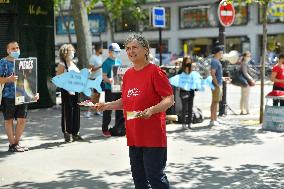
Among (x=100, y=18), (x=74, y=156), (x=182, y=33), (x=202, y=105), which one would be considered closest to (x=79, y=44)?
(x=202, y=105)

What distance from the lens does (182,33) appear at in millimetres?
43250

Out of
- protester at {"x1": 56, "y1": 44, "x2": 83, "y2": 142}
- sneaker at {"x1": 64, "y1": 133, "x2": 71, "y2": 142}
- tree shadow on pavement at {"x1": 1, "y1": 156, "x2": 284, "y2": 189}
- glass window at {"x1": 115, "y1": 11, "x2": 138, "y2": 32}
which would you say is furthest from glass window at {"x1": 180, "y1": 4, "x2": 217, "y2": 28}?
tree shadow on pavement at {"x1": 1, "y1": 156, "x2": 284, "y2": 189}

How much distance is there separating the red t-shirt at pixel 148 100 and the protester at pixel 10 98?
392cm

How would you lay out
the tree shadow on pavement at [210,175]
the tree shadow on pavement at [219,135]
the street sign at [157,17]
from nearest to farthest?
the tree shadow on pavement at [210,175]
the tree shadow on pavement at [219,135]
the street sign at [157,17]

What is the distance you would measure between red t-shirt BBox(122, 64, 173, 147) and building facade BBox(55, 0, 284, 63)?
31.6 m

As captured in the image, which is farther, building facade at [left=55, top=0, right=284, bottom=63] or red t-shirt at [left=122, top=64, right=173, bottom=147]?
building facade at [left=55, top=0, right=284, bottom=63]

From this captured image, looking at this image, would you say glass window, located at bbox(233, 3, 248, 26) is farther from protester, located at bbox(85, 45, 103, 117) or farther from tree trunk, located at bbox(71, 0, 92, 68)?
protester, located at bbox(85, 45, 103, 117)

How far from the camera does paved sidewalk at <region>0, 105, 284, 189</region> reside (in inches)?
264

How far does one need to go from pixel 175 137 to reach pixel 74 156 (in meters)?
2.60

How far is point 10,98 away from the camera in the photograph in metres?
8.43

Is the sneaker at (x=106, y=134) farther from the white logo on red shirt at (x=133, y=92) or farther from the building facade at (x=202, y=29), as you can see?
the building facade at (x=202, y=29)

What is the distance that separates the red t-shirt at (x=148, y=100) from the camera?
4672 millimetres

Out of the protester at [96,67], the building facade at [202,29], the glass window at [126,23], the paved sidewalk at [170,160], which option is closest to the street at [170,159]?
the paved sidewalk at [170,160]

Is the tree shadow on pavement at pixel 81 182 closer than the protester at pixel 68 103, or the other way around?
the tree shadow on pavement at pixel 81 182
